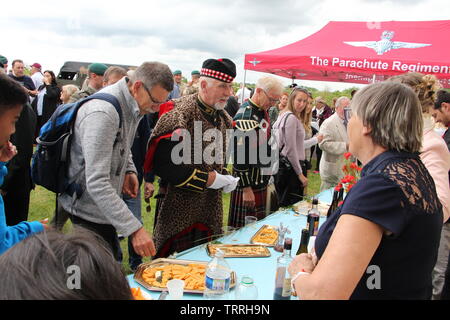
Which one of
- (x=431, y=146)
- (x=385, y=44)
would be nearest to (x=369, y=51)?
(x=385, y=44)

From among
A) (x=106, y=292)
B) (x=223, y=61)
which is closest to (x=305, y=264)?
(x=106, y=292)

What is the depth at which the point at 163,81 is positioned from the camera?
1831mm

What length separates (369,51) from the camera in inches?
216

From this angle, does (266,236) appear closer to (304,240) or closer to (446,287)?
(304,240)

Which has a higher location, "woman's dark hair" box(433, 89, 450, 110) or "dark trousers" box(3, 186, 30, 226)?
"woman's dark hair" box(433, 89, 450, 110)

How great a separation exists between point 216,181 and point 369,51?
4499 millimetres

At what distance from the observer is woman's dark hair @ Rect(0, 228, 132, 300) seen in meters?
0.51

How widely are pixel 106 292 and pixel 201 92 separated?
1980 mm

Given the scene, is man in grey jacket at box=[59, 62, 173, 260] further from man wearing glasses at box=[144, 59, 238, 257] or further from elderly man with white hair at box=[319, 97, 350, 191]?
elderly man with white hair at box=[319, 97, 350, 191]

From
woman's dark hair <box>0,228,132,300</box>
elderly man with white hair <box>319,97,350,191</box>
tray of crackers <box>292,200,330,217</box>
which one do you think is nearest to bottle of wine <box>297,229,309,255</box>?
tray of crackers <box>292,200,330,217</box>

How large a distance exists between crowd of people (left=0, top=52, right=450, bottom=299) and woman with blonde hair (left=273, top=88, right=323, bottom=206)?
0.04 feet

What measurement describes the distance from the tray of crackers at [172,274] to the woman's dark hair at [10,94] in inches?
35.8

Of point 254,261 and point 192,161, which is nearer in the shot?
point 254,261
